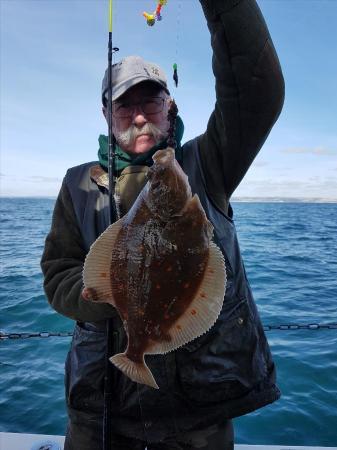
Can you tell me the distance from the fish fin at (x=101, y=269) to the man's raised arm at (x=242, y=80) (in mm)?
805

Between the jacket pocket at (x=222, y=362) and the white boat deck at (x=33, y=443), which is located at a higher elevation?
the jacket pocket at (x=222, y=362)

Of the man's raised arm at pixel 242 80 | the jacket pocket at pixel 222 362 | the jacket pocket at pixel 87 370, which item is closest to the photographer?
the man's raised arm at pixel 242 80

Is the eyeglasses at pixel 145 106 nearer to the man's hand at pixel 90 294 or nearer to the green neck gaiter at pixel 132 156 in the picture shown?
the green neck gaiter at pixel 132 156

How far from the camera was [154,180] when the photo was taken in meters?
1.91

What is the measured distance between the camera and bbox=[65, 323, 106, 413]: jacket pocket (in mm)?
2482

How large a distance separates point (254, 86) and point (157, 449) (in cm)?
217

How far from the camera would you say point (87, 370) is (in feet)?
8.24

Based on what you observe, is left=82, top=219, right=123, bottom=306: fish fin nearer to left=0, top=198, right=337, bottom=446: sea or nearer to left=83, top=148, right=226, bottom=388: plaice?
left=83, top=148, right=226, bottom=388: plaice

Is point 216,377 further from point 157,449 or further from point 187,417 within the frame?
point 157,449

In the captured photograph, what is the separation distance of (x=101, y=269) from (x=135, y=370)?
0.51 m

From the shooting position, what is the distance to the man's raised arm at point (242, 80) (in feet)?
6.59

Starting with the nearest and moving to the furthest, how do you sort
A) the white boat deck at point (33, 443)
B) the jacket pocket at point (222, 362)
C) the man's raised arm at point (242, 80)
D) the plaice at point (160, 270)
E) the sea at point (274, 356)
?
the plaice at point (160, 270) < the man's raised arm at point (242, 80) < the jacket pocket at point (222, 362) < the white boat deck at point (33, 443) < the sea at point (274, 356)

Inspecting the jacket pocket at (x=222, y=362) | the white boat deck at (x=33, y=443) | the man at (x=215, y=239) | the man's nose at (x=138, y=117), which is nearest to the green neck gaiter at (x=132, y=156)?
the man at (x=215, y=239)

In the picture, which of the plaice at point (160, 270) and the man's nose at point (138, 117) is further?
the man's nose at point (138, 117)
